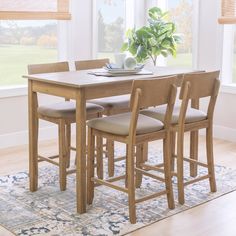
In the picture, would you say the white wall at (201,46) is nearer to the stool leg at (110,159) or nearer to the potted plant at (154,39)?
the potted plant at (154,39)

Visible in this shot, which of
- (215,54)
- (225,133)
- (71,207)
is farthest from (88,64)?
(225,133)

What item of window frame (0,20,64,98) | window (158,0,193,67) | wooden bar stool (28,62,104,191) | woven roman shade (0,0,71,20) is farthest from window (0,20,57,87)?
window (158,0,193,67)

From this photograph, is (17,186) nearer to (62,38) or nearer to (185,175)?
(185,175)

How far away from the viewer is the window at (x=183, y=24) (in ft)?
18.5

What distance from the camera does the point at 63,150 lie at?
11.8ft

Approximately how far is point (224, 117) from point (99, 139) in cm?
199

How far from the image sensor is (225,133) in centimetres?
527

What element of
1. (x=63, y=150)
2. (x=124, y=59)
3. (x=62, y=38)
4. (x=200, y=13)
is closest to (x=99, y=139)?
(x=63, y=150)

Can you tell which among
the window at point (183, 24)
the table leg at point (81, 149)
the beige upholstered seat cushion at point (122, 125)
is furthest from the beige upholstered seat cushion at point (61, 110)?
the window at point (183, 24)

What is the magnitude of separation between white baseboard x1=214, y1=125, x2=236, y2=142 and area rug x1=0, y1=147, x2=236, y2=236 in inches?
47.0

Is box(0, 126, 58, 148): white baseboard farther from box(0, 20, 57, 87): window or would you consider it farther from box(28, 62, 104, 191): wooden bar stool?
box(28, 62, 104, 191): wooden bar stool

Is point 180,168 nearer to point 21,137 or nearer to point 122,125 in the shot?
point 122,125

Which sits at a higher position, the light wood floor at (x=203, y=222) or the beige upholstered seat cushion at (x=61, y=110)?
the beige upholstered seat cushion at (x=61, y=110)

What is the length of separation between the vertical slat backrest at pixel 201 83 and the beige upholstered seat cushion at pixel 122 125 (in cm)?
29
